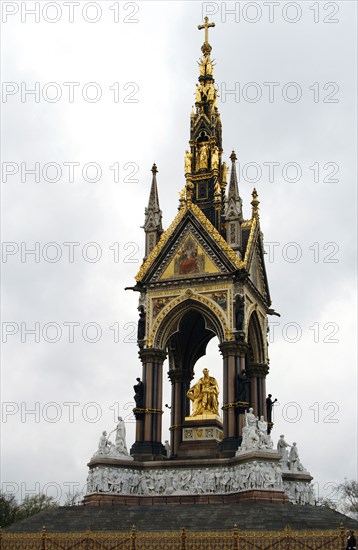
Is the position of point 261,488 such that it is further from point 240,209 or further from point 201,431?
point 240,209

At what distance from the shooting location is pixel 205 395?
1298 inches

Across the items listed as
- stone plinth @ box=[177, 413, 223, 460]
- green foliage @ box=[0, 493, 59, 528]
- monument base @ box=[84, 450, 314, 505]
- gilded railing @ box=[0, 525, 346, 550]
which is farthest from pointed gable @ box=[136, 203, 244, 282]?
green foliage @ box=[0, 493, 59, 528]

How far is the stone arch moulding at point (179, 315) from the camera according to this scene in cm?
3247

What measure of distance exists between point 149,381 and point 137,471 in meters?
3.60

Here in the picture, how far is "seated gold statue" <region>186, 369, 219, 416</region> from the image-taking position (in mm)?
32806

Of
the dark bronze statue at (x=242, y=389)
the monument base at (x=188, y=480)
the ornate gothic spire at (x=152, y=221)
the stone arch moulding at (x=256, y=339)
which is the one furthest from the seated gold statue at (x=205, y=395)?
the ornate gothic spire at (x=152, y=221)

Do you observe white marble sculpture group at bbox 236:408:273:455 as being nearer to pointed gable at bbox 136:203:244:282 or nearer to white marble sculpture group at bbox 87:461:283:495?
white marble sculpture group at bbox 87:461:283:495

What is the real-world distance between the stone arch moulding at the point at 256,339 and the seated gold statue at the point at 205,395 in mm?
2783

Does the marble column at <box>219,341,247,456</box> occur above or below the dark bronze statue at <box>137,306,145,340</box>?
below

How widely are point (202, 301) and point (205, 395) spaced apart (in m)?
3.84

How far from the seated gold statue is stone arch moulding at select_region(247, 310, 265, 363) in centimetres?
278

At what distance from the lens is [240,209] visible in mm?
33812

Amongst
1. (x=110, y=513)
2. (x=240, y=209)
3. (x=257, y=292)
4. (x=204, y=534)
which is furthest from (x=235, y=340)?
(x=204, y=534)

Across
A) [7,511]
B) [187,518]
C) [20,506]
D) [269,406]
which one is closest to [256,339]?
[269,406]
